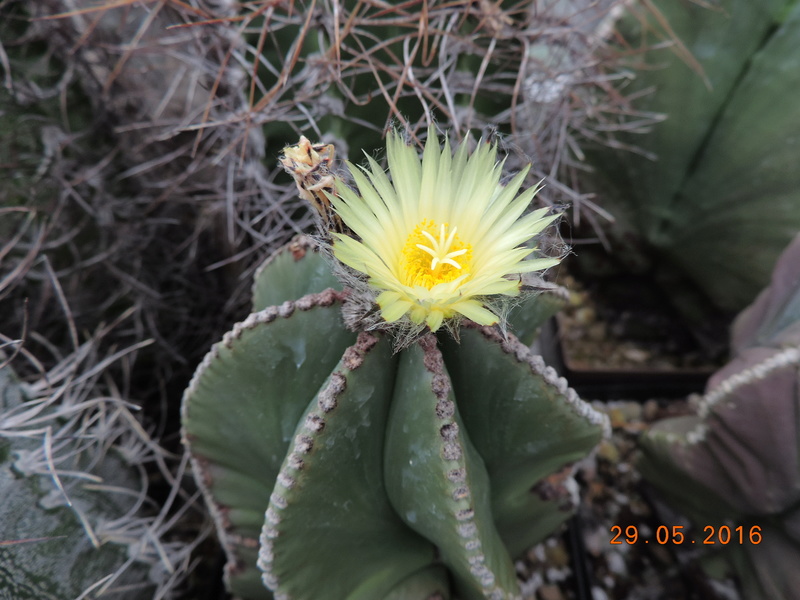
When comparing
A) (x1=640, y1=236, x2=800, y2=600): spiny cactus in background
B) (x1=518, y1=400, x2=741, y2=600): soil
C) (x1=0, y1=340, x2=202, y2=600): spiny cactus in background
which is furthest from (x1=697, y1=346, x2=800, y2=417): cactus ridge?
(x1=0, y1=340, x2=202, y2=600): spiny cactus in background

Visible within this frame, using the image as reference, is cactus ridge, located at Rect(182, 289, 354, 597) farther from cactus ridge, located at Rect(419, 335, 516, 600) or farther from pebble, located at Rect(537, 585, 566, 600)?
pebble, located at Rect(537, 585, 566, 600)

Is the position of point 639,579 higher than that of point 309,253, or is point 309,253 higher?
point 309,253

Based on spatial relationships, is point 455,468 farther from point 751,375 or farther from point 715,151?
point 715,151

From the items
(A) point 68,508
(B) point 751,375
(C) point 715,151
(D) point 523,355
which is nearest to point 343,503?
(D) point 523,355

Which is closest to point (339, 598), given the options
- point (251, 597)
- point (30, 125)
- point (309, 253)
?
point (251, 597)

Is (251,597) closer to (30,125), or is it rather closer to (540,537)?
(540,537)

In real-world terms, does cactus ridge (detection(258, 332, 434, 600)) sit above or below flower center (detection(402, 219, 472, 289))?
below
